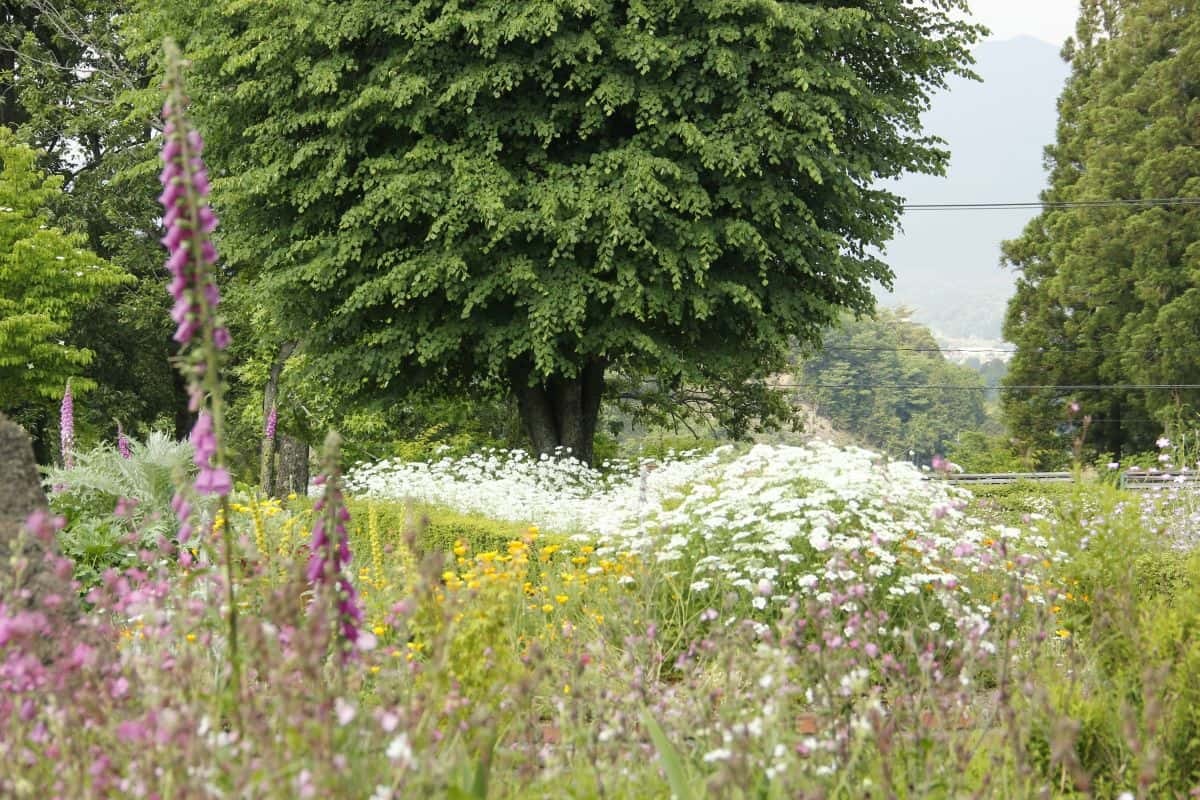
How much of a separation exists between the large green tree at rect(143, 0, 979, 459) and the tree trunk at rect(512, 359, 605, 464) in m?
0.15

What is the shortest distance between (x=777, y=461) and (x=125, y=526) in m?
5.07

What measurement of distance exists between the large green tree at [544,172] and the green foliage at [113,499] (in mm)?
4642

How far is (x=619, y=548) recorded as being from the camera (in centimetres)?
656

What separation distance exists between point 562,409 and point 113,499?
739 centimetres

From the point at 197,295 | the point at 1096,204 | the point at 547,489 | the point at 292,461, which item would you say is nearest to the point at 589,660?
the point at 197,295

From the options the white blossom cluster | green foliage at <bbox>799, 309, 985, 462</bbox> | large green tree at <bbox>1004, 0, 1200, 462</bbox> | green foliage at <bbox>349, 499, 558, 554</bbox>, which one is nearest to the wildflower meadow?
the white blossom cluster

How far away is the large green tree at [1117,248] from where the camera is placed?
2450 centimetres

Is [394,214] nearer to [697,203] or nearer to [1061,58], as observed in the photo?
[697,203]

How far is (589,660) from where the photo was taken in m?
3.59

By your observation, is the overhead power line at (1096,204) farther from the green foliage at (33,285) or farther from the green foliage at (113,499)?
the green foliage at (113,499)

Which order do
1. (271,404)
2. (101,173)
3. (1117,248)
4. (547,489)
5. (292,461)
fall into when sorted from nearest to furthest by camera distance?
(547,489), (271,404), (292,461), (101,173), (1117,248)

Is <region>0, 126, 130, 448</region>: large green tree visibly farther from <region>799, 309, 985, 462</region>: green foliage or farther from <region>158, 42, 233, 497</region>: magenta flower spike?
<region>799, 309, 985, 462</region>: green foliage

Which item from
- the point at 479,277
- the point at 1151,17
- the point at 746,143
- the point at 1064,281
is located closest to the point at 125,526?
the point at 479,277

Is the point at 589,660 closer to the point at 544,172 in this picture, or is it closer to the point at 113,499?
the point at 113,499
